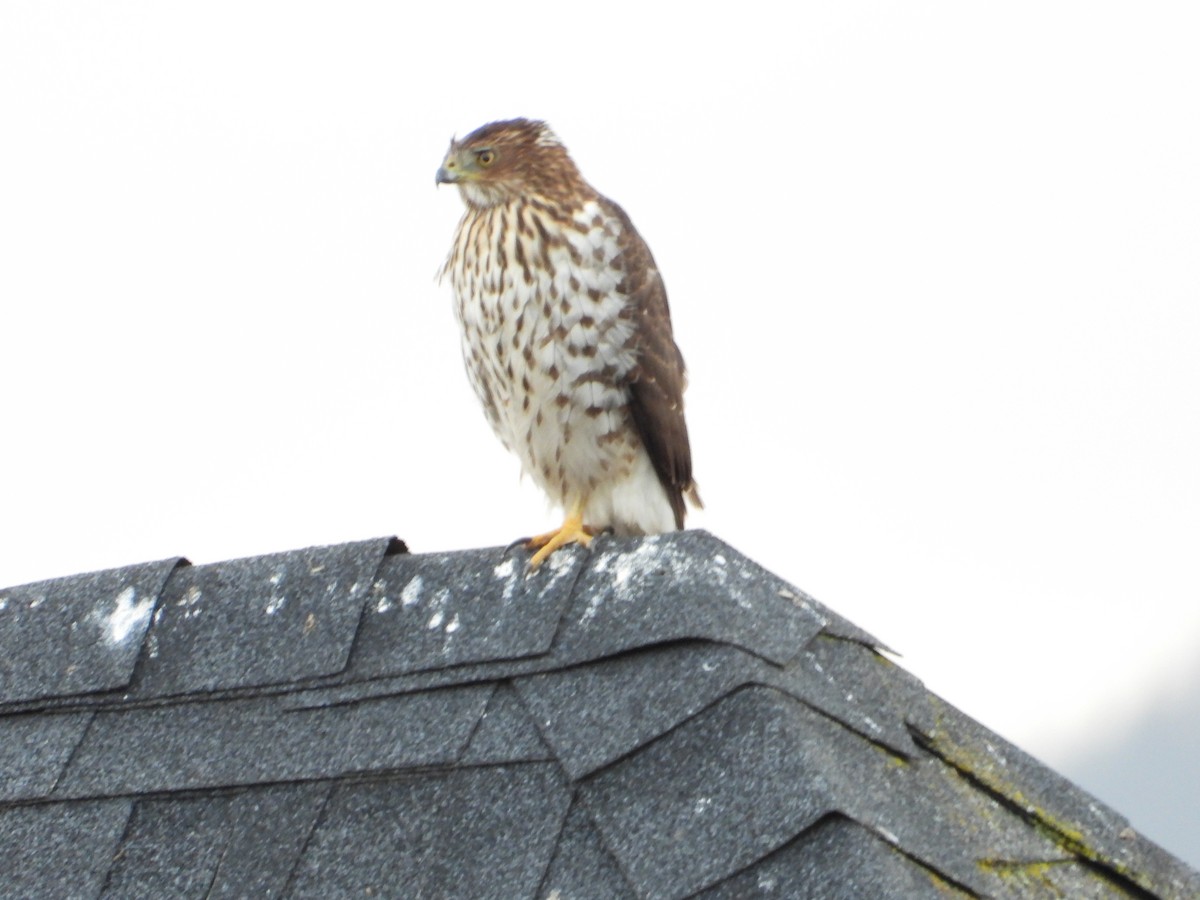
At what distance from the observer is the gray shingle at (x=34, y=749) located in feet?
10.2

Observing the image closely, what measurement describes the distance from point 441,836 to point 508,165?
3.01 meters

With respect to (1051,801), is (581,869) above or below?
above

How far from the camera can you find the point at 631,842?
8.33 ft

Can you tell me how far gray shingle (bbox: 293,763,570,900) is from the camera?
2617mm

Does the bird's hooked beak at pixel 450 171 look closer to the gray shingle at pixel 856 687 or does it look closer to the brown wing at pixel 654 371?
the brown wing at pixel 654 371

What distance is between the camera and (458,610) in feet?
10.1

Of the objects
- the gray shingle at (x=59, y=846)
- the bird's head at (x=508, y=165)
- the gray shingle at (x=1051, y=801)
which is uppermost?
the bird's head at (x=508, y=165)

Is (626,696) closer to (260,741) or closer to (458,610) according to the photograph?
(458,610)

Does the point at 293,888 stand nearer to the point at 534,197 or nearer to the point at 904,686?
the point at 904,686

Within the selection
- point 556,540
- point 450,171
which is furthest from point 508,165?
point 556,540

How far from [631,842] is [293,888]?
1.91 feet

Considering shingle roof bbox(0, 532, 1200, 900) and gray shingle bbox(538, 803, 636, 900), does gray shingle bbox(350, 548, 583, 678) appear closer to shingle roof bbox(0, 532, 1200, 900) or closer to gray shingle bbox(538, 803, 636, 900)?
shingle roof bbox(0, 532, 1200, 900)

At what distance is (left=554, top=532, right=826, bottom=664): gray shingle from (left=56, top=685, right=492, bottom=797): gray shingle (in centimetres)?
21

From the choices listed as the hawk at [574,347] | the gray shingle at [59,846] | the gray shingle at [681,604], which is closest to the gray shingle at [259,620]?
the gray shingle at [59,846]
